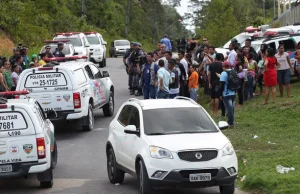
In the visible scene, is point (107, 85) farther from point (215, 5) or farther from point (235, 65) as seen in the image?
point (215, 5)

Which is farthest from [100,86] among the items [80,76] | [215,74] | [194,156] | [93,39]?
[93,39]

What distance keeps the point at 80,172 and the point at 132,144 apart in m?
3.09

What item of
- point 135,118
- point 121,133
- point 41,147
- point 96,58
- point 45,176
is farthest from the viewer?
point 96,58

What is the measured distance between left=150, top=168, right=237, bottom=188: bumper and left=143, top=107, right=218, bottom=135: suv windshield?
109cm

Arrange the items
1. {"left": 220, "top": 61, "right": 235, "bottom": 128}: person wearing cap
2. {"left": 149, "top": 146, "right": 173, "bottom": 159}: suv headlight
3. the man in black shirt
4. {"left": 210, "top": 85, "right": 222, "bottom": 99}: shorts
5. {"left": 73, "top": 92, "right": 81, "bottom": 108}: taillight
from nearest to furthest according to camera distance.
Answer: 1. {"left": 149, "top": 146, "right": 173, "bottom": 159}: suv headlight
2. {"left": 220, "top": 61, "right": 235, "bottom": 128}: person wearing cap
3. {"left": 73, "top": 92, "right": 81, "bottom": 108}: taillight
4. {"left": 210, "top": 85, "right": 222, "bottom": 99}: shorts
5. the man in black shirt

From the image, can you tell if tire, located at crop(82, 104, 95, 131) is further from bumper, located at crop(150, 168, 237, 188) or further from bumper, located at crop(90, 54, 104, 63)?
bumper, located at crop(90, 54, 104, 63)

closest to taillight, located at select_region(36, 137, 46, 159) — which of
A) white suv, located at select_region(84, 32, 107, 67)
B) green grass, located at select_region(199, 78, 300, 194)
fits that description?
green grass, located at select_region(199, 78, 300, 194)

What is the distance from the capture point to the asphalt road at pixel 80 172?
1352 cm

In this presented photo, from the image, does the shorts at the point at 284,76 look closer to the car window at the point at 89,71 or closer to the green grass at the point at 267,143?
the green grass at the point at 267,143

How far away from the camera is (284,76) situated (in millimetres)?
22891

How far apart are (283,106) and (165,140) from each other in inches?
362

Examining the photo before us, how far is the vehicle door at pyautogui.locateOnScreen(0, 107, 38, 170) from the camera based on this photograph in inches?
499

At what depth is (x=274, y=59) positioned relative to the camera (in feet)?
70.0

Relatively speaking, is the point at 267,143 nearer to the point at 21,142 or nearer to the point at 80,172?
the point at 80,172
